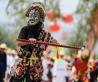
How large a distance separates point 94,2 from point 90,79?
53.6 ft

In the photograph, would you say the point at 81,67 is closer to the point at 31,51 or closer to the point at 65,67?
the point at 65,67

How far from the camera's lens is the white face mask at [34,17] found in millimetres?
12177

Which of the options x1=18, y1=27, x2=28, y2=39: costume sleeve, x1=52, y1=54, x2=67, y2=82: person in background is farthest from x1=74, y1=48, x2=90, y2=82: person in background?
x1=18, y1=27, x2=28, y2=39: costume sleeve

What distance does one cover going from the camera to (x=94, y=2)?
37188 millimetres

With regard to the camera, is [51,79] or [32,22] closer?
[32,22]

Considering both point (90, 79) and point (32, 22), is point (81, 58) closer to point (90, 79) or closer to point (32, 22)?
point (90, 79)

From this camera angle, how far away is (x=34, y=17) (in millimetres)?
12219

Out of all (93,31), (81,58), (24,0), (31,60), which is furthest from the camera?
(93,31)

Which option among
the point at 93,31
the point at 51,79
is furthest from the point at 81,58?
the point at 93,31

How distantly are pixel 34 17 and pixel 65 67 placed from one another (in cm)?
1155

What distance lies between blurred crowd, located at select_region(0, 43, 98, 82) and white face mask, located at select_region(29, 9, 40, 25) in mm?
2434

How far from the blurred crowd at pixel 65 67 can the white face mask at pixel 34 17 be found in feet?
7.99

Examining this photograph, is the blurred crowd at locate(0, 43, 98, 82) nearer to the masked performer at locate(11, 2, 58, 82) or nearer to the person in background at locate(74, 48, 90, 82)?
the person in background at locate(74, 48, 90, 82)

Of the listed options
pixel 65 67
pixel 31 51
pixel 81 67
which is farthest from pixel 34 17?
pixel 65 67
